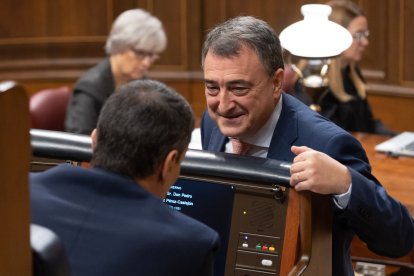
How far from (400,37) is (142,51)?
6.59 ft

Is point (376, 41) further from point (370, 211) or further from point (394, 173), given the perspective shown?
point (370, 211)

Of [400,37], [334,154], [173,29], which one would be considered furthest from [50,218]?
[173,29]

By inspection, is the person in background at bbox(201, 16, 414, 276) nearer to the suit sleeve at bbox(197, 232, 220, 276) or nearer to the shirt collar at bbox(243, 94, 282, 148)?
the shirt collar at bbox(243, 94, 282, 148)

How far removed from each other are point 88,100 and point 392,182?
67.7 inches

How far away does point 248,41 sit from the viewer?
2.21 meters

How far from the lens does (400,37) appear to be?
5.98 meters

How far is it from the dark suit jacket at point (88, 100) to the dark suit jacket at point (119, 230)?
287cm

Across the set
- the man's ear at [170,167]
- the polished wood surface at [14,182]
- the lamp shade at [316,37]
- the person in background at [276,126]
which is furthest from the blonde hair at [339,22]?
the polished wood surface at [14,182]

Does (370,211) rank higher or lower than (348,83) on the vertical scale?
higher

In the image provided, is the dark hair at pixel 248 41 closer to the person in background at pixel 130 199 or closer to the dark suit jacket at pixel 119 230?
the person in background at pixel 130 199

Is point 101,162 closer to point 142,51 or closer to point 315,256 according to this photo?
point 315,256

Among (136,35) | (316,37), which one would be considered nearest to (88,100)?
(136,35)

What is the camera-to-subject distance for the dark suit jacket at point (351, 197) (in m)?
2.02

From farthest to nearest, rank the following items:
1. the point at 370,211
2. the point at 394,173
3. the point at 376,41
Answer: the point at 376,41, the point at 394,173, the point at 370,211
